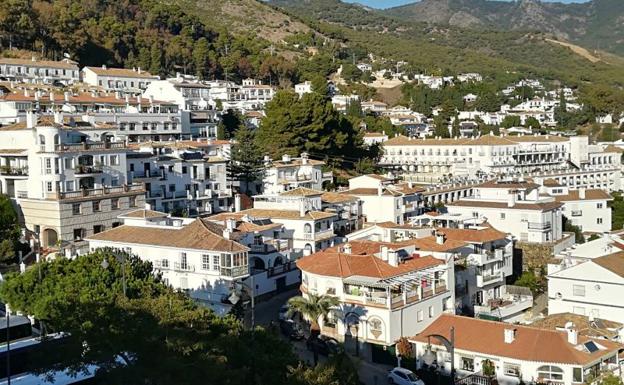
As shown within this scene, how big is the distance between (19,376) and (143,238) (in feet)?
43.7

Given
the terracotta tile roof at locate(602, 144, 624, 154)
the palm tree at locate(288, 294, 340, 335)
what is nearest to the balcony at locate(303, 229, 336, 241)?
the palm tree at locate(288, 294, 340, 335)

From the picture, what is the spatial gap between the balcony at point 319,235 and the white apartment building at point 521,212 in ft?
38.3

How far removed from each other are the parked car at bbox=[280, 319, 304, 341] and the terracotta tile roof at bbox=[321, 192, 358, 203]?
16709mm

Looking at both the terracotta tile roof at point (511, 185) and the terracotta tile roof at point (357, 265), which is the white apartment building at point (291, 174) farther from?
the terracotta tile roof at point (357, 265)

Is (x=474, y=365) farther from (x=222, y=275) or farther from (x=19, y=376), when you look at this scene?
(x=19, y=376)

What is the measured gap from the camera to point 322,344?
29.4 meters

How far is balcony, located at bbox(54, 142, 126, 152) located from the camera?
3988 centimetres

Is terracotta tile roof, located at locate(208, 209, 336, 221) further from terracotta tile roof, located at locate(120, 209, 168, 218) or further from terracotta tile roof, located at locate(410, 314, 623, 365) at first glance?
terracotta tile roof, located at locate(410, 314, 623, 365)

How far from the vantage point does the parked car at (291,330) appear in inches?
1204

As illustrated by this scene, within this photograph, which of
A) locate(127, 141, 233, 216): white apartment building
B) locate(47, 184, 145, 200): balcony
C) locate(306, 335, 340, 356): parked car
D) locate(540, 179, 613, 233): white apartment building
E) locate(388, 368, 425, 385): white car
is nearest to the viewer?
locate(388, 368, 425, 385): white car

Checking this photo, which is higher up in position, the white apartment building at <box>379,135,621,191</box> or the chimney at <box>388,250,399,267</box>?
the white apartment building at <box>379,135,621,191</box>

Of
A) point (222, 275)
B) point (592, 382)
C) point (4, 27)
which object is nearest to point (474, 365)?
point (592, 382)

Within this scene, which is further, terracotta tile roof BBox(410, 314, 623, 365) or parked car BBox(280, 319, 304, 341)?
parked car BBox(280, 319, 304, 341)

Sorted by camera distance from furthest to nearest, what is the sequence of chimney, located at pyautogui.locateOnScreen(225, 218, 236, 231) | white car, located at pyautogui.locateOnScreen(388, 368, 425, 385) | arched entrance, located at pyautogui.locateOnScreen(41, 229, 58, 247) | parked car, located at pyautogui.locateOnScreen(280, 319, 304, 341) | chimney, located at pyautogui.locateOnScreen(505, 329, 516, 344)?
arched entrance, located at pyautogui.locateOnScreen(41, 229, 58, 247), chimney, located at pyautogui.locateOnScreen(225, 218, 236, 231), parked car, located at pyautogui.locateOnScreen(280, 319, 304, 341), chimney, located at pyautogui.locateOnScreen(505, 329, 516, 344), white car, located at pyautogui.locateOnScreen(388, 368, 425, 385)
